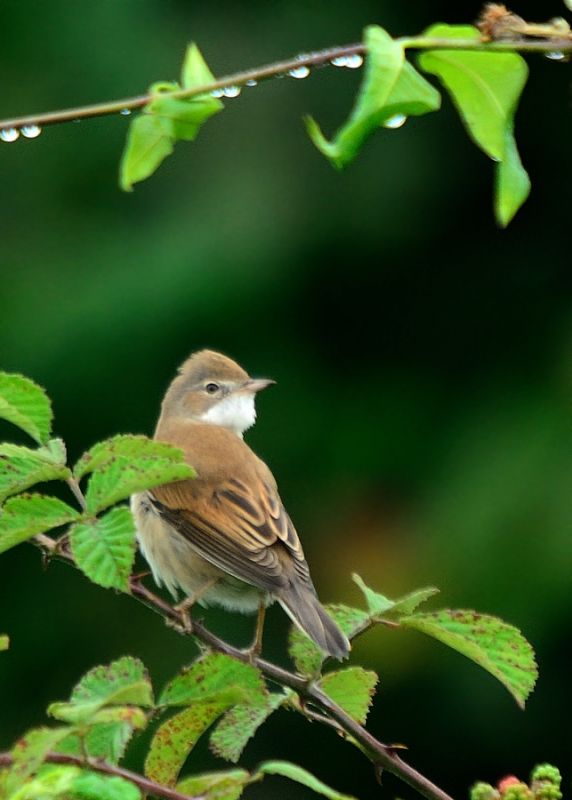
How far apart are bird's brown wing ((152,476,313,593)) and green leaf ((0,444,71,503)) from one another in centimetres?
145

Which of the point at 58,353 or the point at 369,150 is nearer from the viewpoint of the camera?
the point at 58,353

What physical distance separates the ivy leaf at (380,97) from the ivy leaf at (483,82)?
0.03 m

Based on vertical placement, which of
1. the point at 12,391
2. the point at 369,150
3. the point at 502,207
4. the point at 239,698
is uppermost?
the point at 369,150

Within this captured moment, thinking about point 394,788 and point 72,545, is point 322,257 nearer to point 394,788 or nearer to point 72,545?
point 394,788

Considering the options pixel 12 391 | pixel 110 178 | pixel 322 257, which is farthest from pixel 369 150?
pixel 12 391

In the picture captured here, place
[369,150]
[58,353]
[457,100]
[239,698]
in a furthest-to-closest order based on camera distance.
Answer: [369,150] < [58,353] < [239,698] < [457,100]

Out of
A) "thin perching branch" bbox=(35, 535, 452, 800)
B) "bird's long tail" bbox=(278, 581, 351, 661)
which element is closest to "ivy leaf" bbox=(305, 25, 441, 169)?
"thin perching branch" bbox=(35, 535, 452, 800)

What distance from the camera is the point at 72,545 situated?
1854 mm

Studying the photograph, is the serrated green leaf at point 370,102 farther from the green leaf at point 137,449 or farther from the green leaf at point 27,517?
the green leaf at point 27,517

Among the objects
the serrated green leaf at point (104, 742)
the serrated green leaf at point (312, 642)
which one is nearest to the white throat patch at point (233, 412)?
the serrated green leaf at point (312, 642)

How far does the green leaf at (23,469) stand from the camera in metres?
1.88

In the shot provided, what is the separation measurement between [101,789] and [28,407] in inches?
26.1

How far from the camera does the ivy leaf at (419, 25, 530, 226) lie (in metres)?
1.57

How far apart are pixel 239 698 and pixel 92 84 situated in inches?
240
